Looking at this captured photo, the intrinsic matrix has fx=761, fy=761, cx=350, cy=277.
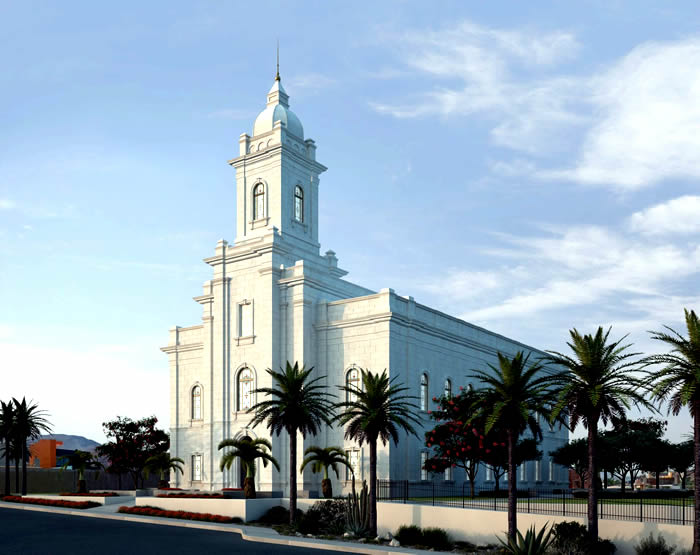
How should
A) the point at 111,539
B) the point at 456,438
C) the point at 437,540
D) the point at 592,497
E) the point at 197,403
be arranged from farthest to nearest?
the point at 197,403
the point at 456,438
the point at 437,540
the point at 111,539
the point at 592,497

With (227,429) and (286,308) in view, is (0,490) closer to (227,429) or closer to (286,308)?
(227,429)

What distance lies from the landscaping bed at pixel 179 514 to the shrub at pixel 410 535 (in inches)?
379

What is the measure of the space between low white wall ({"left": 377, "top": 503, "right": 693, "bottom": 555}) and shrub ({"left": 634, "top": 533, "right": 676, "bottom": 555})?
24cm

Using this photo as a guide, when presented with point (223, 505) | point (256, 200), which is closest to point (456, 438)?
point (223, 505)

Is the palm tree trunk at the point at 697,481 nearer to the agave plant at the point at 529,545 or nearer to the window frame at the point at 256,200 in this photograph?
the agave plant at the point at 529,545

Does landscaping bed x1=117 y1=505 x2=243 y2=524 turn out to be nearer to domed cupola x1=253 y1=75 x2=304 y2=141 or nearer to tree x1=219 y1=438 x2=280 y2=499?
tree x1=219 y1=438 x2=280 y2=499

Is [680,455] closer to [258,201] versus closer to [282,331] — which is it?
[282,331]

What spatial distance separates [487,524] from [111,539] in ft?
51.6

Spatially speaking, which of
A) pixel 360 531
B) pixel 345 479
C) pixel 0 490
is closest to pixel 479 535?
pixel 360 531

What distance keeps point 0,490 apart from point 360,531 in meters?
46.8

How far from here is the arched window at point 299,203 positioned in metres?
56.2

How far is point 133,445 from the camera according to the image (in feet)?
202

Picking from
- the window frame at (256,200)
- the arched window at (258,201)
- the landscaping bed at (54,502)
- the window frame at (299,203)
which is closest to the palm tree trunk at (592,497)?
the window frame at (299,203)

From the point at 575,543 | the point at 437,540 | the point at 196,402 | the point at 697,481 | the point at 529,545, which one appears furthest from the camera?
the point at 196,402
